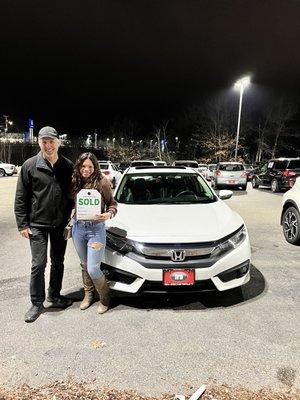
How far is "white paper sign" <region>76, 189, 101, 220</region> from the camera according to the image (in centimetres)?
358

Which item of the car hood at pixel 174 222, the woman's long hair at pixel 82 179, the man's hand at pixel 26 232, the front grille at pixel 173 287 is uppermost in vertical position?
the woman's long hair at pixel 82 179

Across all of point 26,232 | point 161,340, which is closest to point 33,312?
point 26,232

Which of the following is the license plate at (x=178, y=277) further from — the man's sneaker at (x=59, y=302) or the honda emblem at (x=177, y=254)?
the man's sneaker at (x=59, y=302)

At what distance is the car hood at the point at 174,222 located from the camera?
149 inches

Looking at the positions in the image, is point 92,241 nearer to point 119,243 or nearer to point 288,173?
point 119,243

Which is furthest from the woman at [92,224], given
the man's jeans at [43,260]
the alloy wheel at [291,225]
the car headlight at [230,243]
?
the alloy wheel at [291,225]

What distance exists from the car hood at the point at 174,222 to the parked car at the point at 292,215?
259 centimetres

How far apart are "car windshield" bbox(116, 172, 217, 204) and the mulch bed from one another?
→ 109 inches

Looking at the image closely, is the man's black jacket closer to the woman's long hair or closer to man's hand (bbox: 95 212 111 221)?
the woman's long hair

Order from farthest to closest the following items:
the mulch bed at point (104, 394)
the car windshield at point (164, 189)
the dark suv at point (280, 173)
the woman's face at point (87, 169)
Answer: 1. the dark suv at point (280, 173)
2. the car windshield at point (164, 189)
3. the woman's face at point (87, 169)
4. the mulch bed at point (104, 394)

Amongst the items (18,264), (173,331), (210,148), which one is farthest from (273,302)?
(210,148)

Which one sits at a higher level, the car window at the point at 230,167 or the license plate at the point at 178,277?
the car window at the point at 230,167

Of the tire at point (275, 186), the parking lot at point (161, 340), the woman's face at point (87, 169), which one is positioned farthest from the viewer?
the tire at point (275, 186)

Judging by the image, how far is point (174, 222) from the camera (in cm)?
411
